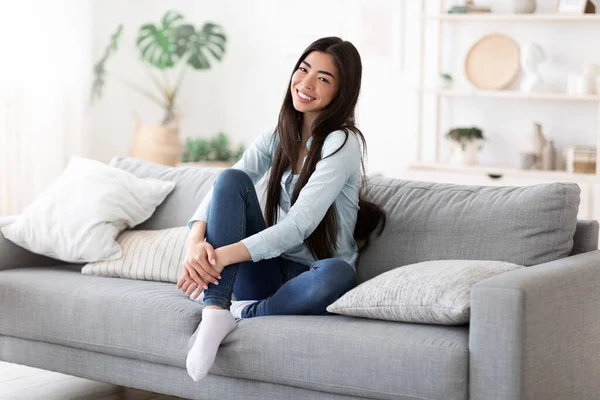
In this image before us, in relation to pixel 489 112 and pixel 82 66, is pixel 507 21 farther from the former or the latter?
pixel 82 66

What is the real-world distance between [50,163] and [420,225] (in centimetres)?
303

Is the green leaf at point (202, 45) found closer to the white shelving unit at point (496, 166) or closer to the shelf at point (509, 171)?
the white shelving unit at point (496, 166)

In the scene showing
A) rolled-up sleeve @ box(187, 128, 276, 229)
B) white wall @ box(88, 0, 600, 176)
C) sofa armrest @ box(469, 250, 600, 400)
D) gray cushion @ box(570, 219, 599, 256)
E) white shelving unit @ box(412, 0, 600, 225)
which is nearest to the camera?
sofa armrest @ box(469, 250, 600, 400)

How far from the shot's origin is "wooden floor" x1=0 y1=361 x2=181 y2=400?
2.99m

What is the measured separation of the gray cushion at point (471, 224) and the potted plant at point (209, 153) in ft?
9.37

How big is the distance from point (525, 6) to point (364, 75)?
42.5 inches

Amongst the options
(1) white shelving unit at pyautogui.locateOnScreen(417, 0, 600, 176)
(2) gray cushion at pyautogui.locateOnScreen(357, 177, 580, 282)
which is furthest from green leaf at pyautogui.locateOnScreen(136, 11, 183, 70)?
(2) gray cushion at pyautogui.locateOnScreen(357, 177, 580, 282)

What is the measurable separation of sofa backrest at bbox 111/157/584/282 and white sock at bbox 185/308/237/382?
570 mm

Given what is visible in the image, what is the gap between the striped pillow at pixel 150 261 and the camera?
2.85 meters

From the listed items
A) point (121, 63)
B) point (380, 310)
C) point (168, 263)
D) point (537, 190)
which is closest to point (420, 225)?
point (537, 190)

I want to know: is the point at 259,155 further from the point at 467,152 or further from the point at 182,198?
the point at 467,152

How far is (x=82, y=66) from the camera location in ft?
17.6

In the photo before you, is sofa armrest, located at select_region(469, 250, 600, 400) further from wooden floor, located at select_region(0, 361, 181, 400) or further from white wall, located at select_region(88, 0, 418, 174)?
white wall, located at select_region(88, 0, 418, 174)

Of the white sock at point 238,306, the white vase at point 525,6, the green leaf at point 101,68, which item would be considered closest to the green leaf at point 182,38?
the green leaf at point 101,68
